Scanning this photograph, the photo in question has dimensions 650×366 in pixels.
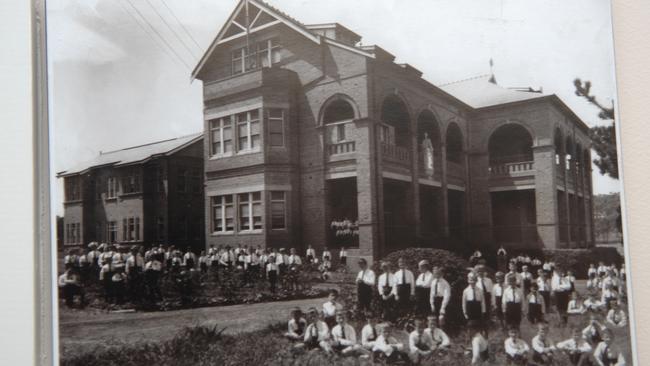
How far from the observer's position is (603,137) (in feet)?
12.2

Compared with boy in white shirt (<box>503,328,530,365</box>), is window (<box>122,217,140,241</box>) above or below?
above

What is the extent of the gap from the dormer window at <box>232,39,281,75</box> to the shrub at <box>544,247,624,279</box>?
2.77m

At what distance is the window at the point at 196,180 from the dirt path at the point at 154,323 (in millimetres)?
964

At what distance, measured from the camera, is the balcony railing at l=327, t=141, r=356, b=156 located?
3.81 meters

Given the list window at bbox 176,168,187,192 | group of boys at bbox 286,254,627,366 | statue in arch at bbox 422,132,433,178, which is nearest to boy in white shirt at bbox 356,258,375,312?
group of boys at bbox 286,254,627,366

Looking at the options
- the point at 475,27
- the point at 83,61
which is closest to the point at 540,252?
the point at 475,27

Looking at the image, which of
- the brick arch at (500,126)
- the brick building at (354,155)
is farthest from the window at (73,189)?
the brick arch at (500,126)

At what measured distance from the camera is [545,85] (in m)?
3.83

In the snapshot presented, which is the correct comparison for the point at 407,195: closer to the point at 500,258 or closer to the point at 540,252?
the point at 500,258

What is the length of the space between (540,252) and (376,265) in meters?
1.37

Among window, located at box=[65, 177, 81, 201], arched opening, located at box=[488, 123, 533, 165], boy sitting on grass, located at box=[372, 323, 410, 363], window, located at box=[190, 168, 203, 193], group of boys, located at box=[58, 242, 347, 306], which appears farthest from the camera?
arched opening, located at box=[488, 123, 533, 165]

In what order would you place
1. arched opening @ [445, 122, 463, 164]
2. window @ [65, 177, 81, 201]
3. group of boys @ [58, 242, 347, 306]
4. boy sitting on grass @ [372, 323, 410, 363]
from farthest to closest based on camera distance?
arched opening @ [445, 122, 463, 164] < group of boys @ [58, 242, 347, 306] < window @ [65, 177, 81, 201] < boy sitting on grass @ [372, 323, 410, 363]

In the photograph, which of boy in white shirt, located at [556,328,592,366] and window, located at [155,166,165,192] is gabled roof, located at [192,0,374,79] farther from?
boy in white shirt, located at [556,328,592,366]

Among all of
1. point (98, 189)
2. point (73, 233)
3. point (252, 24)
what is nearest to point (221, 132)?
point (252, 24)
